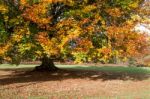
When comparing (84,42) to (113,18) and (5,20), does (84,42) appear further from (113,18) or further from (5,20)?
(5,20)

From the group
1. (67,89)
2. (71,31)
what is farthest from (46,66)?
(67,89)

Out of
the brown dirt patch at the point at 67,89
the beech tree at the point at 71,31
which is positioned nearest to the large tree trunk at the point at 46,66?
the brown dirt patch at the point at 67,89

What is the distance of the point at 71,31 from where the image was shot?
21984mm

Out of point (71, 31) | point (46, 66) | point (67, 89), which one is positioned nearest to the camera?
point (67, 89)

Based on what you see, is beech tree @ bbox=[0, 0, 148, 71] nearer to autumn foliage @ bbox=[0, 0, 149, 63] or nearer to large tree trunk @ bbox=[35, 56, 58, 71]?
autumn foliage @ bbox=[0, 0, 149, 63]

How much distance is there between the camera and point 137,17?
77.9 feet

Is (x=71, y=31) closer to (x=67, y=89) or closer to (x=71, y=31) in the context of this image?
(x=71, y=31)

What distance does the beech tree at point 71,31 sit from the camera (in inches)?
854

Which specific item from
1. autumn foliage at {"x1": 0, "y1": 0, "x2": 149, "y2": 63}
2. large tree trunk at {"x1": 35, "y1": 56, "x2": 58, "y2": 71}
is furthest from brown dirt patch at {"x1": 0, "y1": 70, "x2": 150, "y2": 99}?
large tree trunk at {"x1": 35, "y1": 56, "x2": 58, "y2": 71}

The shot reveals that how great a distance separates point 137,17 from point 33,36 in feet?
20.0

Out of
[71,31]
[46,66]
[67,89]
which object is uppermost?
[71,31]

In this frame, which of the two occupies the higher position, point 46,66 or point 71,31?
point 71,31

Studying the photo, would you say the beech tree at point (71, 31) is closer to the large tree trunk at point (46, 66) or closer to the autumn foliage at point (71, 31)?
the autumn foliage at point (71, 31)

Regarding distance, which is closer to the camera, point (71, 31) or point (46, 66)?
point (71, 31)
